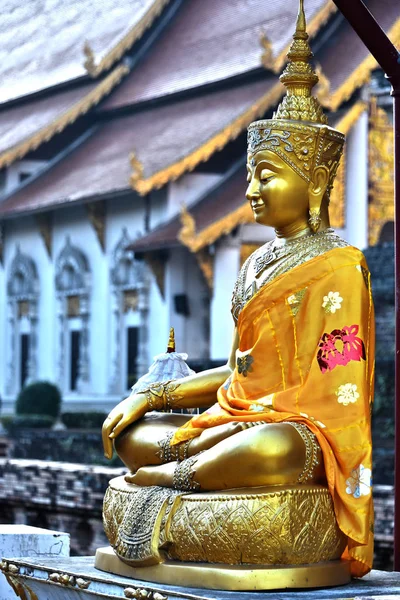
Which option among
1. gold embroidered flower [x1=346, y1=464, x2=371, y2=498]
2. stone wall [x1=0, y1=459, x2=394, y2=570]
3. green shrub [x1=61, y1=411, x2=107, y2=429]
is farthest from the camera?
green shrub [x1=61, y1=411, x2=107, y2=429]

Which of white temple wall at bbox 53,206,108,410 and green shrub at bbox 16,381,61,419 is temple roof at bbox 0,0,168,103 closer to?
white temple wall at bbox 53,206,108,410

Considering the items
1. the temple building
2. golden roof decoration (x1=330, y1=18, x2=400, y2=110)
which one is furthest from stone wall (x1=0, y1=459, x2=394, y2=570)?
golden roof decoration (x1=330, y1=18, x2=400, y2=110)

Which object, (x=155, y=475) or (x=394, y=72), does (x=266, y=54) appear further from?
(x=155, y=475)

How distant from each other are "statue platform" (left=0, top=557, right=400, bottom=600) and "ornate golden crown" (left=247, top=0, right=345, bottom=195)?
1.11m

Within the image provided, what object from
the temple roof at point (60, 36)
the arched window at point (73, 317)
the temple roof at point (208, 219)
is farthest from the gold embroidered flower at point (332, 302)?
the temple roof at point (60, 36)

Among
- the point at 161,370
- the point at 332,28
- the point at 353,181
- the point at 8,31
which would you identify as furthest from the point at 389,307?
the point at 8,31

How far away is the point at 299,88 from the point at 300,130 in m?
0.16

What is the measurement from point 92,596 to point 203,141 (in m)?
11.3

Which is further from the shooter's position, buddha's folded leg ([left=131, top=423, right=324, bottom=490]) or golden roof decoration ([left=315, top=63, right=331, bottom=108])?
golden roof decoration ([left=315, top=63, right=331, bottom=108])

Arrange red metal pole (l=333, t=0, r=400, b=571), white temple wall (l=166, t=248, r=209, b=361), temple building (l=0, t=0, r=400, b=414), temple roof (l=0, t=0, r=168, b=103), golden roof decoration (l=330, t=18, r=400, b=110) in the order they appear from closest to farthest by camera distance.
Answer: red metal pole (l=333, t=0, r=400, b=571)
golden roof decoration (l=330, t=18, r=400, b=110)
temple building (l=0, t=0, r=400, b=414)
white temple wall (l=166, t=248, r=209, b=361)
temple roof (l=0, t=0, r=168, b=103)

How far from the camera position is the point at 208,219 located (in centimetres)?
1484

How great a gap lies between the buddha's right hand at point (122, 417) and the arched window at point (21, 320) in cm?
1488

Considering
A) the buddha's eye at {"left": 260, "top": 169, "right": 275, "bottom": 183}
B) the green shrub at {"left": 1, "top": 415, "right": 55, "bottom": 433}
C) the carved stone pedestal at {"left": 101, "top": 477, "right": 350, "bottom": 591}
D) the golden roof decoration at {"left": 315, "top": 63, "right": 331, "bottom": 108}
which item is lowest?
the carved stone pedestal at {"left": 101, "top": 477, "right": 350, "bottom": 591}

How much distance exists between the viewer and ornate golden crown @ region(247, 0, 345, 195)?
4082mm
